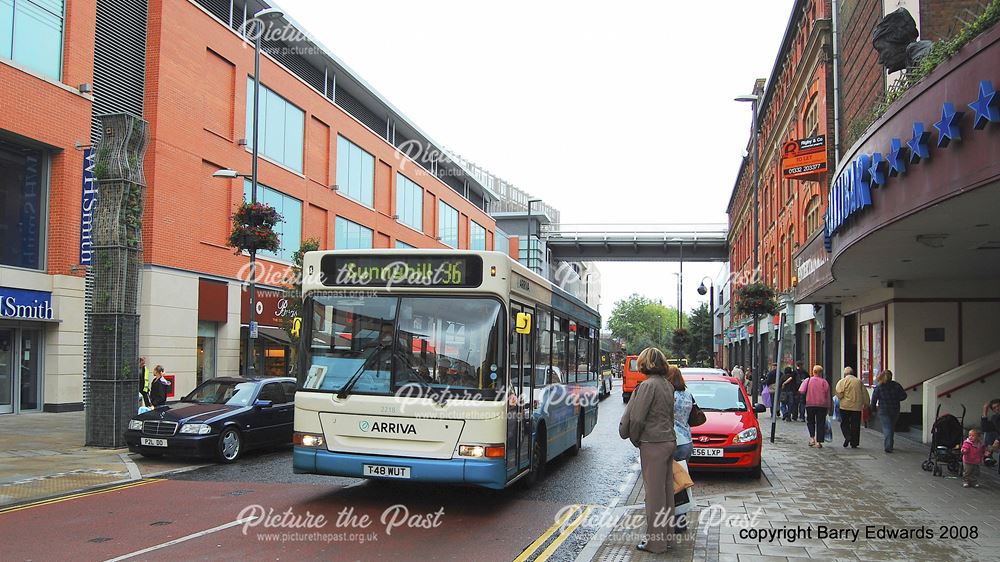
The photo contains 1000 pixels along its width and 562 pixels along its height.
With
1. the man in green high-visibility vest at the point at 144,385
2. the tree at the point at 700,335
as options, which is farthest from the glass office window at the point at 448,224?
the man in green high-visibility vest at the point at 144,385

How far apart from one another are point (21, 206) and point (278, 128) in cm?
1203

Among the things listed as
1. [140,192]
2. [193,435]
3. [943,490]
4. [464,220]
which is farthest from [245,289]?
[464,220]

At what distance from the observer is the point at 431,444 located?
27.2 ft

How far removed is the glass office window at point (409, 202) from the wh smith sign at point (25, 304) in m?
24.9

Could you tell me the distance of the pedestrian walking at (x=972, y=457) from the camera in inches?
405

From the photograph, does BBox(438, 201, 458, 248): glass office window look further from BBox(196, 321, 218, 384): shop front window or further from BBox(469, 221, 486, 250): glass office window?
BBox(196, 321, 218, 384): shop front window

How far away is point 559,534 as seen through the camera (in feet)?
25.9

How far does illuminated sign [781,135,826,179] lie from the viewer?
22625 millimetres

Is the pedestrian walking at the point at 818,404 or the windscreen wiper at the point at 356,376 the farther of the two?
the pedestrian walking at the point at 818,404

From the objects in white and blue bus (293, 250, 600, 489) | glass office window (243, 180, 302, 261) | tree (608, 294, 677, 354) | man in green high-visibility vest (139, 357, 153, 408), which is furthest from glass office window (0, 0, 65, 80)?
tree (608, 294, 677, 354)

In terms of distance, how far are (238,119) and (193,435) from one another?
18.6 meters

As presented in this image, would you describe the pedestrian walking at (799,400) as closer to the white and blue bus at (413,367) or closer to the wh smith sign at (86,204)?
the white and blue bus at (413,367)

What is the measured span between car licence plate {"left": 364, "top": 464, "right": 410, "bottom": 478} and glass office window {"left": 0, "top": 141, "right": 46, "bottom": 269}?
16732mm

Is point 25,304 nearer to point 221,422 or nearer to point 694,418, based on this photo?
point 221,422
